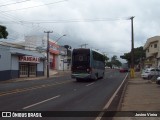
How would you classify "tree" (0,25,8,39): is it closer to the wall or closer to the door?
the door

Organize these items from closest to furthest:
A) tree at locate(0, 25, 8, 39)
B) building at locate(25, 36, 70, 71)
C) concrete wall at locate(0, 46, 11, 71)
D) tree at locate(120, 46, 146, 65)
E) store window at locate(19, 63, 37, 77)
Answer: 1. tree at locate(0, 25, 8, 39)
2. concrete wall at locate(0, 46, 11, 71)
3. store window at locate(19, 63, 37, 77)
4. building at locate(25, 36, 70, 71)
5. tree at locate(120, 46, 146, 65)

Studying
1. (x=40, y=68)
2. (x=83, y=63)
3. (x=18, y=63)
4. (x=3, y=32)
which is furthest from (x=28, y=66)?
(x=3, y=32)

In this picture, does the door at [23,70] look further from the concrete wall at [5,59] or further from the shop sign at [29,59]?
the concrete wall at [5,59]

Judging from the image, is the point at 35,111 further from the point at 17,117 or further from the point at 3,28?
the point at 3,28

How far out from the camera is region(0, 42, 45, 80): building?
2160 inches

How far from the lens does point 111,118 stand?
13.1 meters

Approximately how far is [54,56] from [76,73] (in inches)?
2694

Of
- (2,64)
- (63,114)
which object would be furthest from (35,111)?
(2,64)

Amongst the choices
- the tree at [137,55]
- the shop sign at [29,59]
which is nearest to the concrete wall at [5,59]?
the shop sign at [29,59]

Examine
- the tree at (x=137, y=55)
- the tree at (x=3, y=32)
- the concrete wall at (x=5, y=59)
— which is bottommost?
the concrete wall at (x=5, y=59)

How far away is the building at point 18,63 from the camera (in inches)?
2160

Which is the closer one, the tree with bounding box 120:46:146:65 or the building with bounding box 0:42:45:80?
the building with bounding box 0:42:45:80

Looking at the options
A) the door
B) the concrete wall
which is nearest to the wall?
the door

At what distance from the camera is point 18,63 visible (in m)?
61.0
